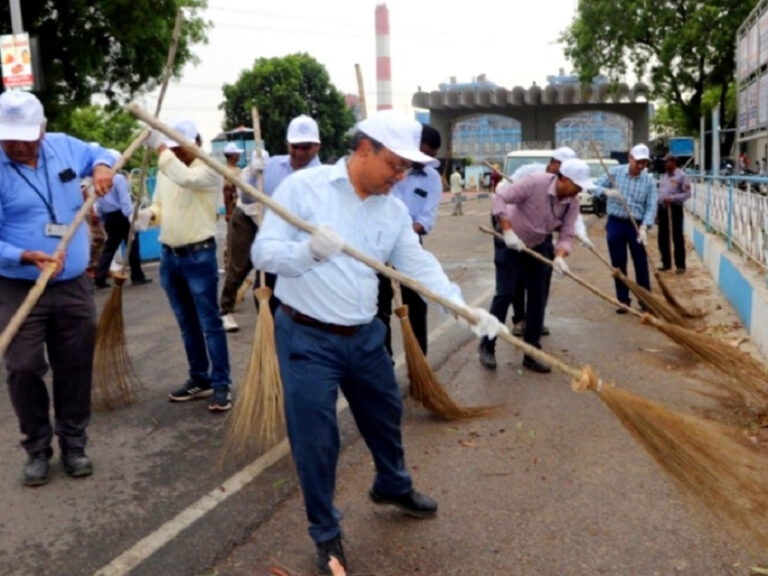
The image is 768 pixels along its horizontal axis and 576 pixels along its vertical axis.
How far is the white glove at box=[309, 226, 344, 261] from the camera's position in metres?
2.71

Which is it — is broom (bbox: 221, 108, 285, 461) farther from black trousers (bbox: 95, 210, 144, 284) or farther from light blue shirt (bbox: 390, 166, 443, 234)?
black trousers (bbox: 95, 210, 144, 284)

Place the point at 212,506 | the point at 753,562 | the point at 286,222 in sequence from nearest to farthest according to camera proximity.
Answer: the point at 286,222
the point at 753,562
the point at 212,506

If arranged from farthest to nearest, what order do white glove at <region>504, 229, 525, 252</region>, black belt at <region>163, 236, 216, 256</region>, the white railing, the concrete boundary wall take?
the white railing < the concrete boundary wall < white glove at <region>504, 229, 525, 252</region> < black belt at <region>163, 236, 216, 256</region>

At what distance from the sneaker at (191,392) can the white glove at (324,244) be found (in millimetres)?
2871

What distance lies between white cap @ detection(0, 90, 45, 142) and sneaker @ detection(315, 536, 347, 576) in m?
2.15

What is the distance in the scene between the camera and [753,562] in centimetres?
309

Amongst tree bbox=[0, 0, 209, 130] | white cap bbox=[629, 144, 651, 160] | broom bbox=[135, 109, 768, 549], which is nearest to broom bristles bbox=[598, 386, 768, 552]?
broom bbox=[135, 109, 768, 549]

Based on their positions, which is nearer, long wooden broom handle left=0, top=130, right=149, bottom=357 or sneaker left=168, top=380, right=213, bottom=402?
long wooden broom handle left=0, top=130, right=149, bottom=357

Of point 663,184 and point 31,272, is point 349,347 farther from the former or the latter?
point 663,184

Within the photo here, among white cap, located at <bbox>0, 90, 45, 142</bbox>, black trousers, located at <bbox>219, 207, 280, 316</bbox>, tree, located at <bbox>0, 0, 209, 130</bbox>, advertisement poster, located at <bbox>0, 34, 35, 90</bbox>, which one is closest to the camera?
white cap, located at <bbox>0, 90, 45, 142</bbox>

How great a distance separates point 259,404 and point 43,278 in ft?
4.35

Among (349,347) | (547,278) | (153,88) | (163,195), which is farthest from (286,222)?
(153,88)

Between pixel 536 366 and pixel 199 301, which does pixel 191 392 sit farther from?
pixel 536 366

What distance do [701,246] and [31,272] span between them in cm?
1013
